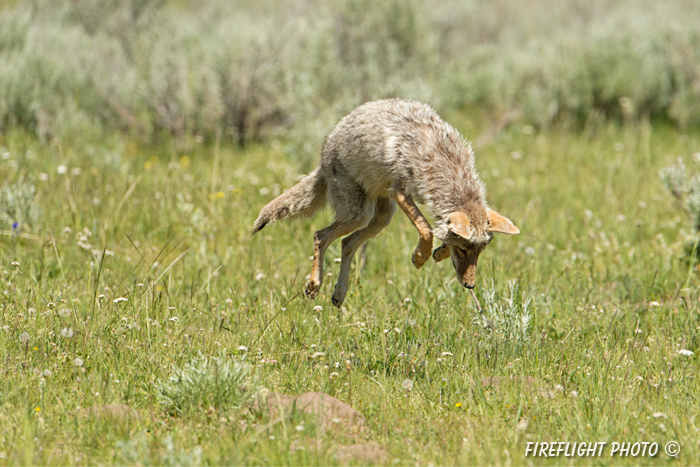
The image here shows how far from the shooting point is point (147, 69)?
10.6 meters

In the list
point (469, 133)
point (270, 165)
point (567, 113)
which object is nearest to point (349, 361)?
point (270, 165)

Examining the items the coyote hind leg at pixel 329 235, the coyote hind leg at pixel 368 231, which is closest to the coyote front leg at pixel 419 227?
the coyote hind leg at pixel 329 235

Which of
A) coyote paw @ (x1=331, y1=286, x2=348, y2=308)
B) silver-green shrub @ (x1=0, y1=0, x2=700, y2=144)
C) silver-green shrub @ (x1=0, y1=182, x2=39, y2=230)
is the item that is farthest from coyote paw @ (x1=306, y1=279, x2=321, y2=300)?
silver-green shrub @ (x1=0, y1=0, x2=700, y2=144)

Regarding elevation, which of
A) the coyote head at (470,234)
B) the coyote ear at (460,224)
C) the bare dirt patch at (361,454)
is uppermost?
the coyote ear at (460,224)

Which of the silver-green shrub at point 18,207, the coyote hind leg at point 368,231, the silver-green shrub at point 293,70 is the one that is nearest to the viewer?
the coyote hind leg at point 368,231

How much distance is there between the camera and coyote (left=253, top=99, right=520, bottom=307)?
171 inches

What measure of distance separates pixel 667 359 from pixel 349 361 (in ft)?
6.46

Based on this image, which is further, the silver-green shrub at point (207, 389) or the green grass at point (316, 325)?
the silver-green shrub at point (207, 389)

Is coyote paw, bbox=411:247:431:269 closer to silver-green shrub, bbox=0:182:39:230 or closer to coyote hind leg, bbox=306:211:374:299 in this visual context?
coyote hind leg, bbox=306:211:374:299

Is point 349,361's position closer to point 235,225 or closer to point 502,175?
point 235,225

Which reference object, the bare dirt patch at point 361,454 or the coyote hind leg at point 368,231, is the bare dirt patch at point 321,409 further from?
the coyote hind leg at point 368,231

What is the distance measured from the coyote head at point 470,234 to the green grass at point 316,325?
20.5 inches

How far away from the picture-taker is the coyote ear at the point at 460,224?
4066 mm

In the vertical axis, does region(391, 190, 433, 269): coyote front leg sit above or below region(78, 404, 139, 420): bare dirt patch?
above
